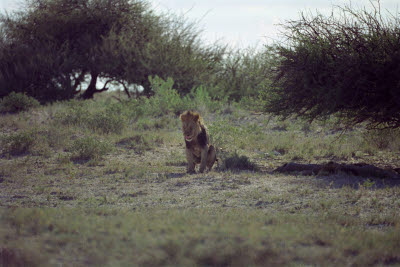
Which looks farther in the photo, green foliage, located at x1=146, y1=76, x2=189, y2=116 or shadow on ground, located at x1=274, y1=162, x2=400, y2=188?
green foliage, located at x1=146, y1=76, x2=189, y2=116

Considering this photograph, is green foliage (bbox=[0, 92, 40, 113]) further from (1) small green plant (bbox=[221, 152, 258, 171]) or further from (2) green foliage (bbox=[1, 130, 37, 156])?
(1) small green plant (bbox=[221, 152, 258, 171])

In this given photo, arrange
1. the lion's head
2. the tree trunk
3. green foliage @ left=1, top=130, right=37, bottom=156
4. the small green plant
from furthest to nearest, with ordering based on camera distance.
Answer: the tree trunk → green foliage @ left=1, top=130, right=37, bottom=156 → the small green plant → the lion's head

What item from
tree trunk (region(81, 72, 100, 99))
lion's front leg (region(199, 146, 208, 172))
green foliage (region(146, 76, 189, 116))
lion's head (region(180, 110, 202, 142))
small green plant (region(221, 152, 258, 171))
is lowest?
small green plant (region(221, 152, 258, 171))

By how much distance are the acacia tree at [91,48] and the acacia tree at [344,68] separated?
13201 millimetres

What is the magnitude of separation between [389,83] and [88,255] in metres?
7.39

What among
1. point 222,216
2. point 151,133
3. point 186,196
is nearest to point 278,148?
point 151,133

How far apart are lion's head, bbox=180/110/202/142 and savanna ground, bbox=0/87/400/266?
828mm

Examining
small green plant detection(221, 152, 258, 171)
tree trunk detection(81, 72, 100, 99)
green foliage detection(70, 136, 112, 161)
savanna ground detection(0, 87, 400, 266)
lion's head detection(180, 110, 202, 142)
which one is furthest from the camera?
tree trunk detection(81, 72, 100, 99)

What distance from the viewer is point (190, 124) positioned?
872 centimetres

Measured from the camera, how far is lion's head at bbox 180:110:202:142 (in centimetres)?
871

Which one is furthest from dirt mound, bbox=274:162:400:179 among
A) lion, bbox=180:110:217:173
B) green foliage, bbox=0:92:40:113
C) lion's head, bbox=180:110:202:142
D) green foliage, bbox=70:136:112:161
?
green foliage, bbox=0:92:40:113

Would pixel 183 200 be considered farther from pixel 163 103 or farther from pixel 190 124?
pixel 163 103

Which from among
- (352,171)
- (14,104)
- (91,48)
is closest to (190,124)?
(352,171)

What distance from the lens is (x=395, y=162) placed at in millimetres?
11562
